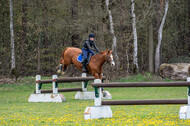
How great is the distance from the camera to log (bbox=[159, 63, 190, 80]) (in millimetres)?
24000

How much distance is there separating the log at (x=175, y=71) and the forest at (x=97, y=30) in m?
1.96

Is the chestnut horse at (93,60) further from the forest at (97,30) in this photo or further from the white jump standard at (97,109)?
the forest at (97,30)

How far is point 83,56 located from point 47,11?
15.8m

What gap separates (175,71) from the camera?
80.1 feet

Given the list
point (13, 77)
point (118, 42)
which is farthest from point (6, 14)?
point (118, 42)

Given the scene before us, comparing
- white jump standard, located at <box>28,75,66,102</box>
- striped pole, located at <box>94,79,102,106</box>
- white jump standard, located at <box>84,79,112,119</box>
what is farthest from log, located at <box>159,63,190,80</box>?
striped pole, located at <box>94,79,102,106</box>

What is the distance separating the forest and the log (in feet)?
6.44

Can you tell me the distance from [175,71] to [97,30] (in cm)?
623

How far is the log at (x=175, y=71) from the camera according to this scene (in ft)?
78.7

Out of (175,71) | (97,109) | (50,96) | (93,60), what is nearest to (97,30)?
(175,71)

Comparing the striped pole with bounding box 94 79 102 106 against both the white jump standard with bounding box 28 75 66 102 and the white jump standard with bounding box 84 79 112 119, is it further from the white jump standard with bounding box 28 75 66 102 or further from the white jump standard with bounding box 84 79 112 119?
the white jump standard with bounding box 28 75 66 102

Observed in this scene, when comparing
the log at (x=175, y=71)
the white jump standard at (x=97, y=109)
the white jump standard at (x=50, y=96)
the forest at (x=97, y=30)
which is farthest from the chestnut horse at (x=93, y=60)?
the log at (x=175, y=71)

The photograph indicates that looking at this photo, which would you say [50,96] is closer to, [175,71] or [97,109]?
[97,109]

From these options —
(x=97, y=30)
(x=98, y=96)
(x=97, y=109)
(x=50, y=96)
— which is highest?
(x=97, y=30)
